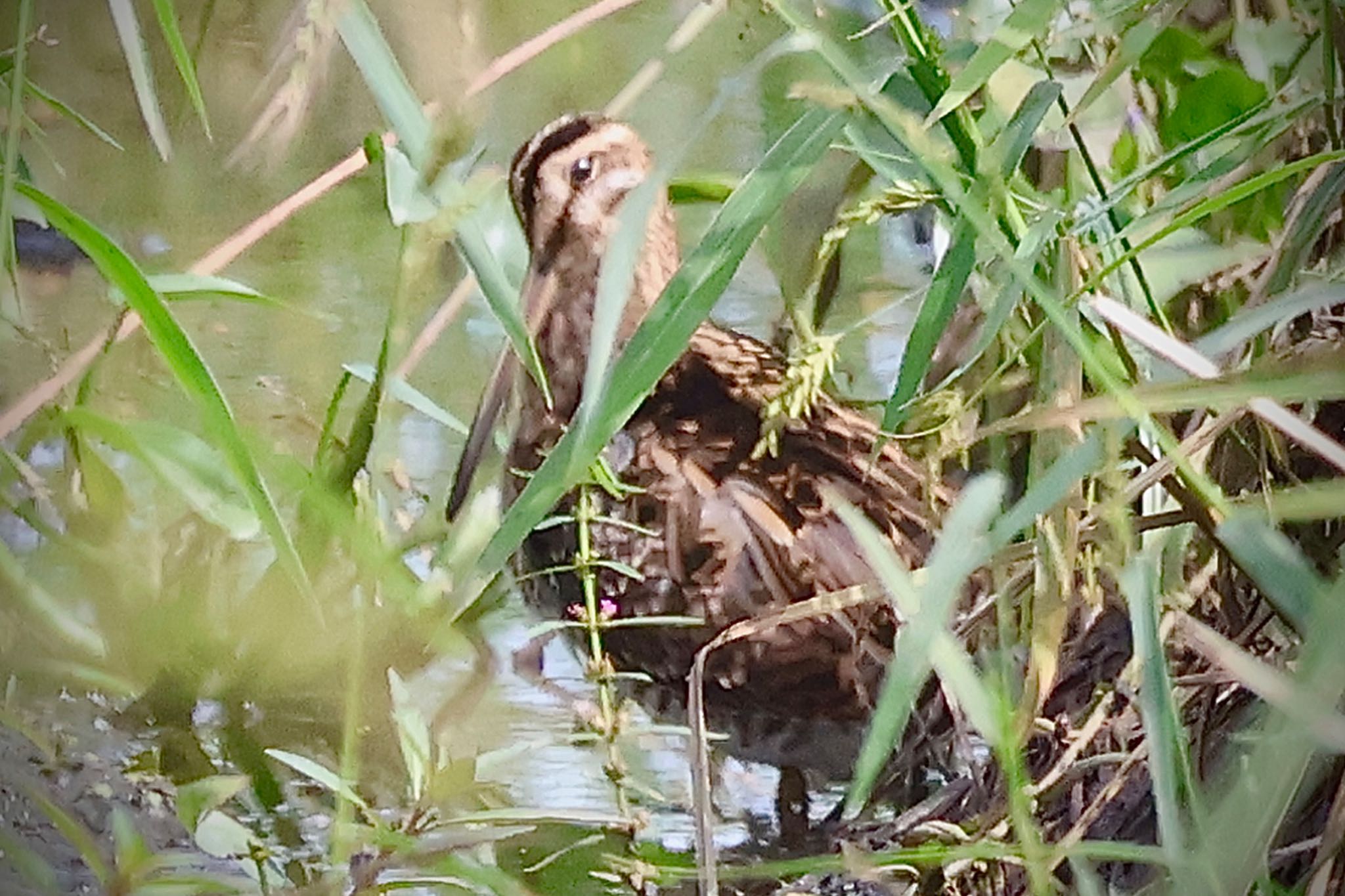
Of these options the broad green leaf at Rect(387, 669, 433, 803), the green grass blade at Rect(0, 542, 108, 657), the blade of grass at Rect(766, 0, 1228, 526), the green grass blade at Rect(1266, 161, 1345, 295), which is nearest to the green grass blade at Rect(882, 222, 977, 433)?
the blade of grass at Rect(766, 0, 1228, 526)

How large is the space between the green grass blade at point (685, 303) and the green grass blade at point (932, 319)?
6 cm

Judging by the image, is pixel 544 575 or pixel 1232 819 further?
pixel 544 575

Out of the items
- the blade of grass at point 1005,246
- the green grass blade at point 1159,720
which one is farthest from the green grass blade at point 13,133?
the green grass blade at point 1159,720

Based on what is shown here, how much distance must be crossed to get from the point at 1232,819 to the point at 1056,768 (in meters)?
0.09

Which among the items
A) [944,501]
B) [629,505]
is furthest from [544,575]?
[944,501]

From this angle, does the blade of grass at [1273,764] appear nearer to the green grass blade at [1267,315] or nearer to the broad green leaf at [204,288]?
the green grass blade at [1267,315]

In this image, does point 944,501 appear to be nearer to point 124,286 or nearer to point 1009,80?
point 1009,80

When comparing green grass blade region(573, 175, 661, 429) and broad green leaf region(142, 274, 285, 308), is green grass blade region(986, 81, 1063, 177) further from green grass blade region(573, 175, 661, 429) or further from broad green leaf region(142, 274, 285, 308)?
broad green leaf region(142, 274, 285, 308)

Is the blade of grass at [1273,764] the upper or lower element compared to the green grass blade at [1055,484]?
lower

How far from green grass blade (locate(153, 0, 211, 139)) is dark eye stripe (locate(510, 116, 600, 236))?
0.14 meters

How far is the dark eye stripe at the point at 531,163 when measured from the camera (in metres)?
0.58

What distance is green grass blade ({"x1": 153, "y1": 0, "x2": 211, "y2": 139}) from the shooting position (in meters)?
0.59

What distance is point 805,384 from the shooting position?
1.79 feet

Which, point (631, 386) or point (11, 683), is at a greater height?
point (631, 386)
